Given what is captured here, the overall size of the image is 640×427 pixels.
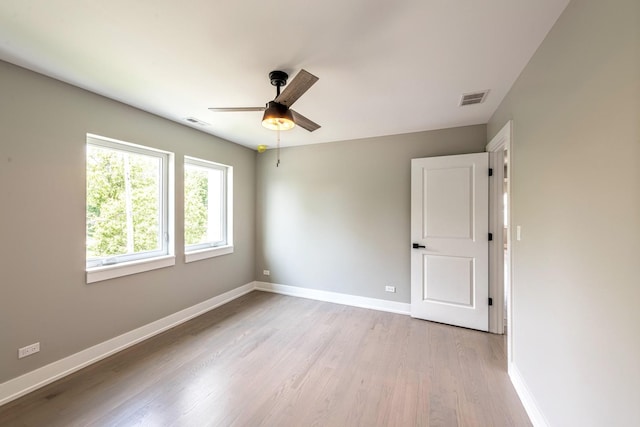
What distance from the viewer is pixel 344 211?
151 inches

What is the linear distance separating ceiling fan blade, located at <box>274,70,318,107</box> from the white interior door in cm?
202

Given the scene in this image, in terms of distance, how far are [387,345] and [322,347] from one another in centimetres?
68

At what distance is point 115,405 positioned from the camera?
5.91 ft

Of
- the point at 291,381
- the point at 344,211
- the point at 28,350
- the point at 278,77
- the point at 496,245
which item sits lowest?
the point at 291,381

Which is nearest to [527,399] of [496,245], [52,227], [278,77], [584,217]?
[584,217]

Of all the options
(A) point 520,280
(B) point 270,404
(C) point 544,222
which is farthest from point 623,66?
(B) point 270,404

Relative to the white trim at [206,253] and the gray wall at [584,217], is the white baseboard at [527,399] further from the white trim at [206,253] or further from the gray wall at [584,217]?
the white trim at [206,253]

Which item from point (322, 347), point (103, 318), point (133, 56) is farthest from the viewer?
point (322, 347)

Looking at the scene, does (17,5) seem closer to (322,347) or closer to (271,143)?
(271,143)

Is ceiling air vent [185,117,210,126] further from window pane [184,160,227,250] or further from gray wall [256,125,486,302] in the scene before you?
gray wall [256,125,486,302]

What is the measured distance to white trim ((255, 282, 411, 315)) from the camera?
3.51 metres

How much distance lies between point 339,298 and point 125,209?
2946mm

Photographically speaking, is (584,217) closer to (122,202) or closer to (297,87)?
(297,87)

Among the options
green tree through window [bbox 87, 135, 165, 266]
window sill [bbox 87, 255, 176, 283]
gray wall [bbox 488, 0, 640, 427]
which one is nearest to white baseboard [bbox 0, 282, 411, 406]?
window sill [bbox 87, 255, 176, 283]
